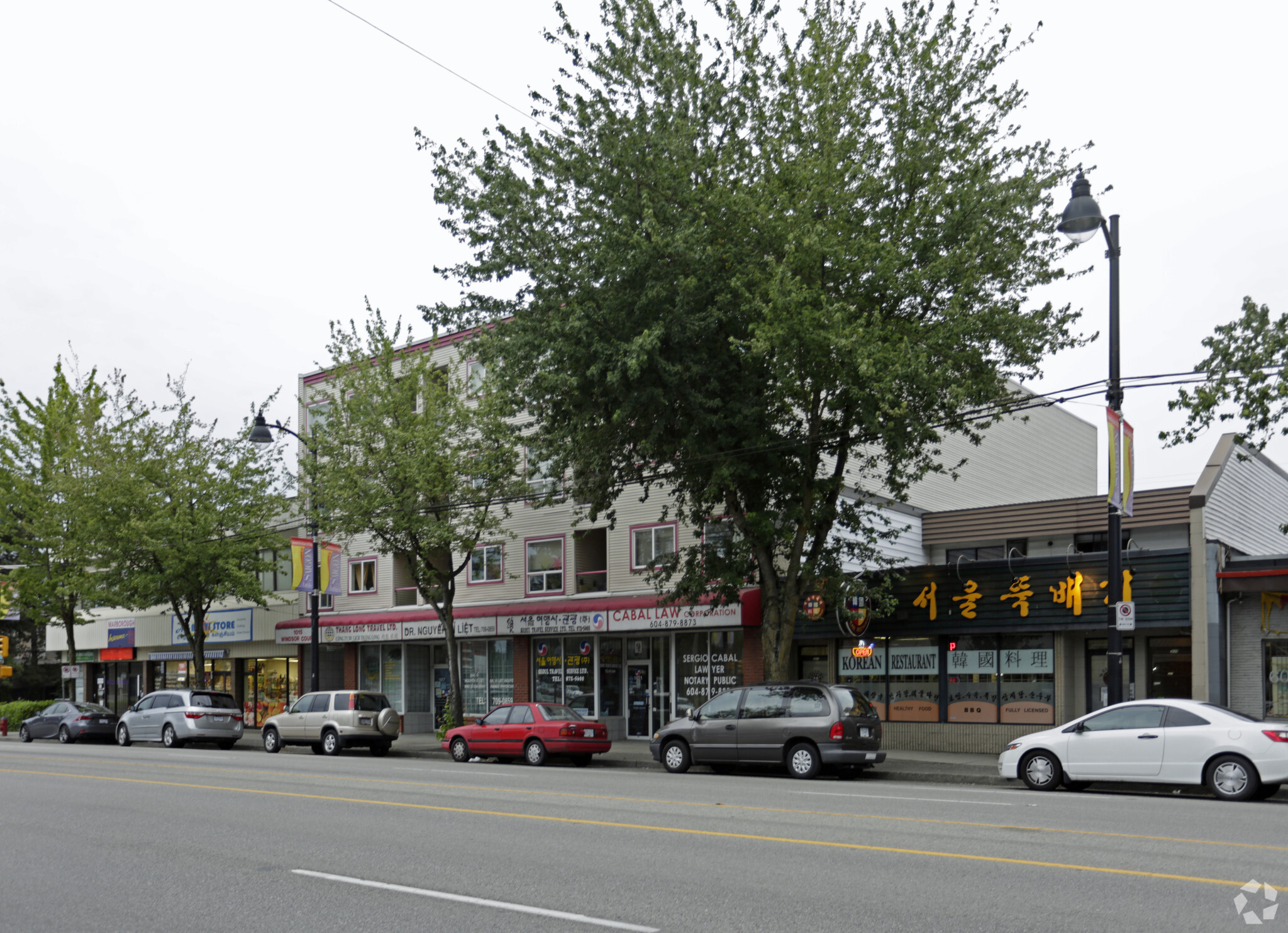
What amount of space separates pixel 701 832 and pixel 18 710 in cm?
4065

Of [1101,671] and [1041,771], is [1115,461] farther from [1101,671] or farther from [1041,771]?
[1101,671]

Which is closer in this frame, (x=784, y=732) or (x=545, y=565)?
(x=784, y=732)

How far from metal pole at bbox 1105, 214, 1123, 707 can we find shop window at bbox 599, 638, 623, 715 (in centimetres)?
1499

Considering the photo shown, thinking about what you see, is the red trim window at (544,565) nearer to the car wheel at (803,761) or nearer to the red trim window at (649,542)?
the red trim window at (649,542)

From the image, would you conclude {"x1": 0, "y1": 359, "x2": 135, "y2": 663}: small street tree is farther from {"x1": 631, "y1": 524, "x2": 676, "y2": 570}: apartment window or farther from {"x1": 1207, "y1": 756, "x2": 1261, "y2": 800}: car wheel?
{"x1": 1207, "y1": 756, "x2": 1261, "y2": 800}: car wheel

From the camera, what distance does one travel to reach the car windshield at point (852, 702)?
19.7 metres

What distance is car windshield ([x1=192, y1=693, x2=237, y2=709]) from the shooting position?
31.7m

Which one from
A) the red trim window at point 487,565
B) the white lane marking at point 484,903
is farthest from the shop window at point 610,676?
the white lane marking at point 484,903

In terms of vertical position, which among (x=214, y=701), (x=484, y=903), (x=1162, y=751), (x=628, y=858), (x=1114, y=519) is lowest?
(x=214, y=701)

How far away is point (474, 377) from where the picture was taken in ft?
100

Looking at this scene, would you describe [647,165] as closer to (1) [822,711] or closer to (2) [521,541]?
(1) [822,711]

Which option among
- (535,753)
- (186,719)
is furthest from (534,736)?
(186,719)

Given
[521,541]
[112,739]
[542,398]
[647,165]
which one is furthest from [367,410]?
[112,739]

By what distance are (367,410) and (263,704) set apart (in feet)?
50.8
